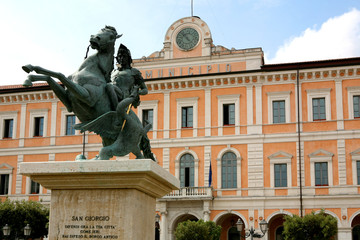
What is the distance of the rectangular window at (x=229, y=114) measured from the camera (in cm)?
3681

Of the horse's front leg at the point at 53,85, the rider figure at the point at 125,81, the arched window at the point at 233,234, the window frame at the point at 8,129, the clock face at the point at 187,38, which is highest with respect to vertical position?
the clock face at the point at 187,38

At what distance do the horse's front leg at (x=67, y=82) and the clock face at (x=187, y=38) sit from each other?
1319 inches

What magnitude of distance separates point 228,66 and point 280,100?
4.67 meters

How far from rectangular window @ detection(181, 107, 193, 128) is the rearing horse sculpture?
1226 inches

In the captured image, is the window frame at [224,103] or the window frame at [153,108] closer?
the window frame at [224,103]

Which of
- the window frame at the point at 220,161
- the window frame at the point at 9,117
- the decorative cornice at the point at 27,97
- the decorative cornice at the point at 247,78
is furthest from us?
the window frame at the point at 9,117

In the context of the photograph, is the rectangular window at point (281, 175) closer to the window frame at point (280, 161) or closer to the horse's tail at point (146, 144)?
the window frame at point (280, 161)

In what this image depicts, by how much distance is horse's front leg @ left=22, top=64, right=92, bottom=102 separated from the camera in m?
5.73

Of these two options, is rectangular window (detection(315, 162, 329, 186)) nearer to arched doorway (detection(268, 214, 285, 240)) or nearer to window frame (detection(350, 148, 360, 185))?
window frame (detection(350, 148, 360, 185))

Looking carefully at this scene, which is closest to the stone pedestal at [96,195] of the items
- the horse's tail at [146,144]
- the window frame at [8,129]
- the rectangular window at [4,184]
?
the horse's tail at [146,144]

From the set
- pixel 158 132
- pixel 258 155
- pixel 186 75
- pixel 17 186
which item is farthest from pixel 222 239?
pixel 17 186

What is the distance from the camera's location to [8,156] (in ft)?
136

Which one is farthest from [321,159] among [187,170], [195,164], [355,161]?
[187,170]

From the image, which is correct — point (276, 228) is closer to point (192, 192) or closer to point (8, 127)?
point (192, 192)
